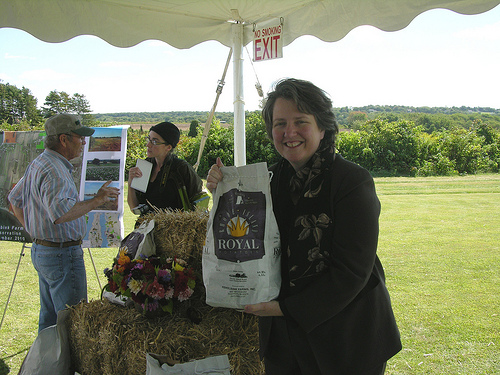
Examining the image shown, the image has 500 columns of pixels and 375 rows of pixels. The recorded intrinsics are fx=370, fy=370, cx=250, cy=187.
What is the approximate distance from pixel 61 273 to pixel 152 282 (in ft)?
2.96

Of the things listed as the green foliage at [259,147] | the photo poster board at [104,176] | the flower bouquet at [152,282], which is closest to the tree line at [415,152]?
the green foliage at [259,147]

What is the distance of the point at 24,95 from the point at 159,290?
42386mm

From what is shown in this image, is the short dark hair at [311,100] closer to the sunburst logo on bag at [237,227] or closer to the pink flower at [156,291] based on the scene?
the sunburst logo on bag at [237,227]

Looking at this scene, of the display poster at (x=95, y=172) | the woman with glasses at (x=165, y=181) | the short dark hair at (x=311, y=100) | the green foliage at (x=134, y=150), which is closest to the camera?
the short dark hair at (x=311, y=100)

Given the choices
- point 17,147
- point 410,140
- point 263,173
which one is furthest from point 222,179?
point 410,140

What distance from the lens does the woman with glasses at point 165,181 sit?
9.71 ft

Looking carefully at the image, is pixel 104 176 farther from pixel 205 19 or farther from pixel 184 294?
pixel 184 294

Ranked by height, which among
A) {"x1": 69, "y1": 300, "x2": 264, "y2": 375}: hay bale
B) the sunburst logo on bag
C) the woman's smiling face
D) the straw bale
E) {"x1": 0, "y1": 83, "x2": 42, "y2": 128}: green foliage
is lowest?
{"x1": 69, "y1": 300, "x2": 264, "y2": 375}: hay bale

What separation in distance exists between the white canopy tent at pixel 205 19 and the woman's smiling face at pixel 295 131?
1787 millimetres

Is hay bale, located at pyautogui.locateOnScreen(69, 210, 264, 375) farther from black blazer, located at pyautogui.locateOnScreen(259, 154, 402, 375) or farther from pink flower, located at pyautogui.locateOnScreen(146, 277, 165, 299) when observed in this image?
black blazer, located at pyautogui.locateOnScreen(259, 154, 402, 375)

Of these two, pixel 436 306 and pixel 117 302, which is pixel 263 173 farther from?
pixel 436 306

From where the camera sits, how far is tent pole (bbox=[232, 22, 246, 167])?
11.4 ft

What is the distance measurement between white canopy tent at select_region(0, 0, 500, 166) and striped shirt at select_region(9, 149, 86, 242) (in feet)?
4.14

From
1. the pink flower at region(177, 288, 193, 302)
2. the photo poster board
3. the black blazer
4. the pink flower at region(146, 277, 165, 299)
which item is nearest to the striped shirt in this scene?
the pink flower at region(146, 277, 165, 299)
